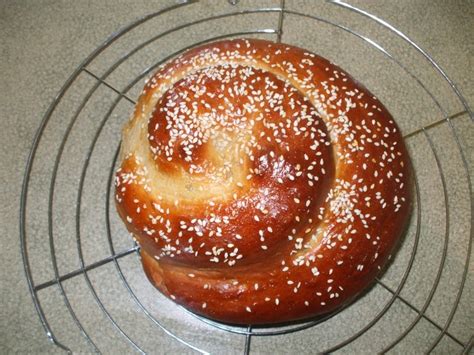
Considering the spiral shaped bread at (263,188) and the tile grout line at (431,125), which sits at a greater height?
the tile grout line at (431,125)

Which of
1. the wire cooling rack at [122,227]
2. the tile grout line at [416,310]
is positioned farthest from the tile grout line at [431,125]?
the tile grout line at [416,310]

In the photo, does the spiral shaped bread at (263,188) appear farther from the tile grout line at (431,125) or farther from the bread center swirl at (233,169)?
the tile grout line at (431,125)

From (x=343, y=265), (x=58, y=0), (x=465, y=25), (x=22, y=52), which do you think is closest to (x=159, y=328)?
(x=343, y=265)

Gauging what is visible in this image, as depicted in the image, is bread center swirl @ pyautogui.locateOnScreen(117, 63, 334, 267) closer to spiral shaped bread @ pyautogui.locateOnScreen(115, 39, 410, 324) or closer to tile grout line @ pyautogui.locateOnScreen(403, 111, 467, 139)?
spiral shaped bread @ pyautogui.locateOnScreen(115, 39, 410, 324)

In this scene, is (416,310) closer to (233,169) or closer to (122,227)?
(233,169)

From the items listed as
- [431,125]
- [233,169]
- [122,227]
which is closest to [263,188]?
[233,169]

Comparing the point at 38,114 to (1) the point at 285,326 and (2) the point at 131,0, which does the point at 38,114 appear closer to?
(2) the point at 131,0
